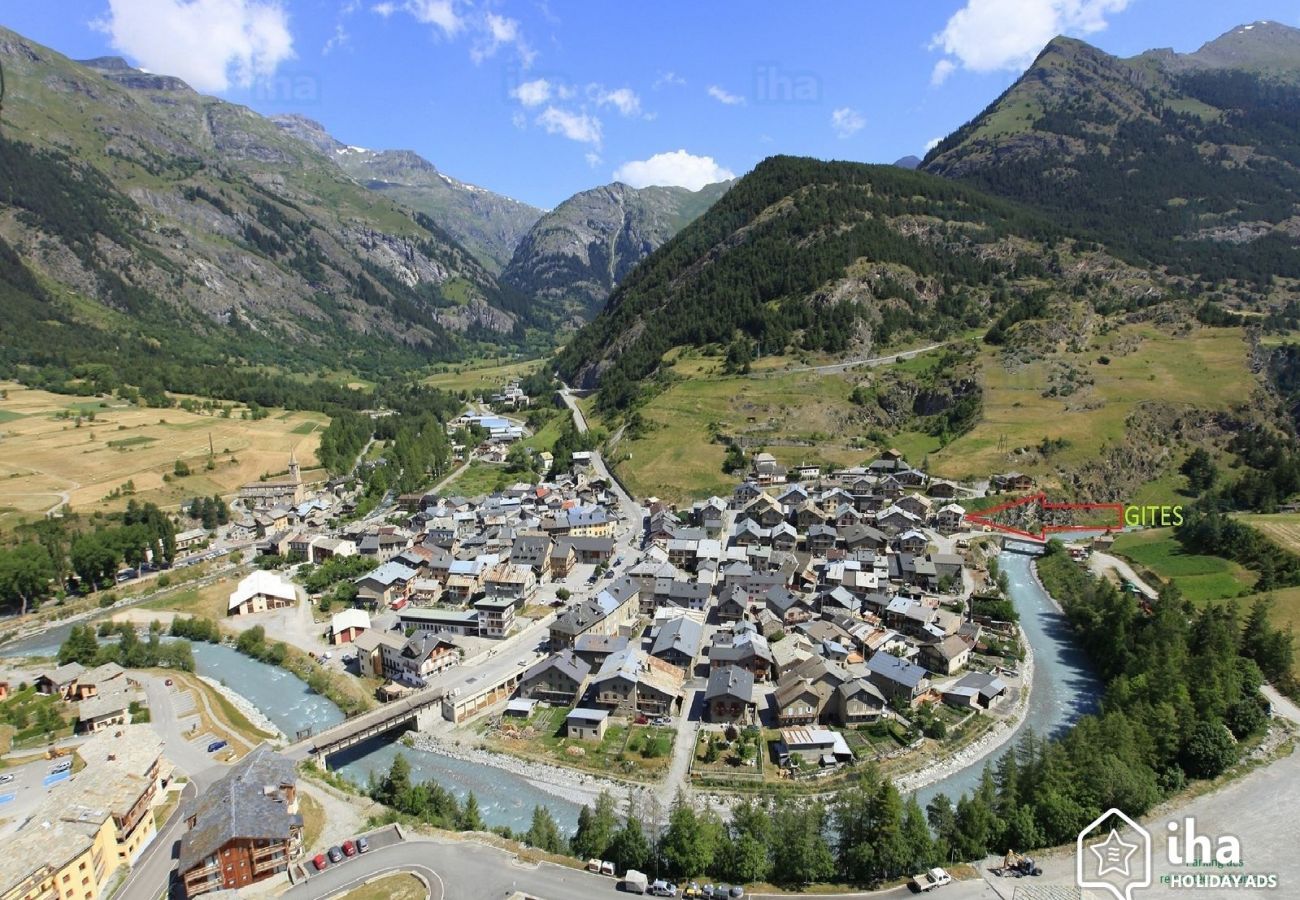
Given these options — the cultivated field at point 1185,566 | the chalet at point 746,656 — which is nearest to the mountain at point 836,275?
the cultivated field at point 1185,566

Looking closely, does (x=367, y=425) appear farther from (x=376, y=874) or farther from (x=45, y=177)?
(x=45, y=177)

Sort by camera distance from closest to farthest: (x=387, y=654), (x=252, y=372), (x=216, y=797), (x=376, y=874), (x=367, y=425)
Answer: (x=376, y=874) → (x=216, y=797) → (x=387, y=654) → (x=367, y=425) → (x=252, y=372)

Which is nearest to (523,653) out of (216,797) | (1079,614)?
(216,797)

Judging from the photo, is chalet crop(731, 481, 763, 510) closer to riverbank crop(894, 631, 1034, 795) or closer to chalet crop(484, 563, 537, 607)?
chalet crop(484, 563, 537, 607)

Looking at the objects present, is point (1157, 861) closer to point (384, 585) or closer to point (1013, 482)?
point (384, 585)

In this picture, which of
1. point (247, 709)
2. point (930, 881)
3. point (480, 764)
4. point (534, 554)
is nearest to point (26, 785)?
point (247, 709)

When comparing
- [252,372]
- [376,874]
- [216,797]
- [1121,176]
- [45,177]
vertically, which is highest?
[45,177]
